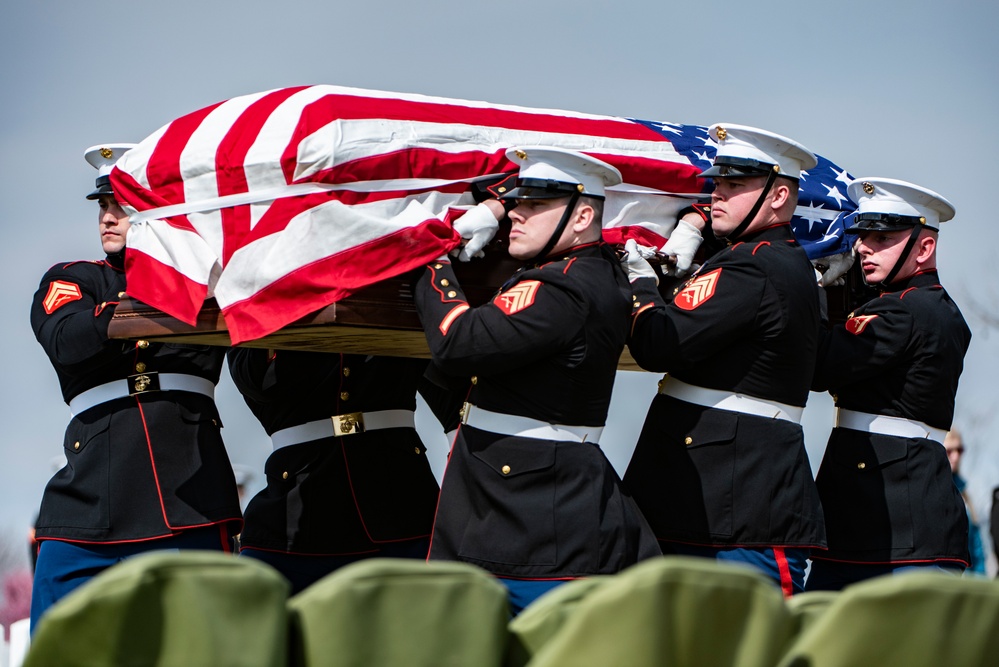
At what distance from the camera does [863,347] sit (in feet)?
14.7

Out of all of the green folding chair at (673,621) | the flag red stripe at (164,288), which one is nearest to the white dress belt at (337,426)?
the flag red stripe at (164,288)

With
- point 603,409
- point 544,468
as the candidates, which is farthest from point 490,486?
point 603,409

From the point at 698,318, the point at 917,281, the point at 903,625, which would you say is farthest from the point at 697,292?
the point at 903,625

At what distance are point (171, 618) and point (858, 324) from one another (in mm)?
2966

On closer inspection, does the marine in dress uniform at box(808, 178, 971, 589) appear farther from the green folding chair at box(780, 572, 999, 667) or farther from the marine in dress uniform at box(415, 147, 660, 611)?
the green folding chair at box(780, 572, 999, 667)

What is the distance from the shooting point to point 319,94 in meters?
3.87

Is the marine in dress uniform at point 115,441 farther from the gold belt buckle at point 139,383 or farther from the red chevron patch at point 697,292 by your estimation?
the red chevron patch at point 697,292

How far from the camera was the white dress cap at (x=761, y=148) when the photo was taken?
4207mm

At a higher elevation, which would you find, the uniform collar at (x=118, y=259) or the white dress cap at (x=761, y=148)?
the white dress cap at (x=761, y=148)

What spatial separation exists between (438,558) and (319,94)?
1.39 metres

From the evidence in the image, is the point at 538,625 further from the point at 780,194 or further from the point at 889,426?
the point at 889,426

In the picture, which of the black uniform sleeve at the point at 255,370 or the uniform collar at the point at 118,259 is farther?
the black uniform sleeve at the point at 255,370

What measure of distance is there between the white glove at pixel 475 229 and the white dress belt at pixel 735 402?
79 cm

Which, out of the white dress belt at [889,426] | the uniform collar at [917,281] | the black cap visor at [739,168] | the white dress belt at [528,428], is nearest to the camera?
the white dress belt at [528,428]
